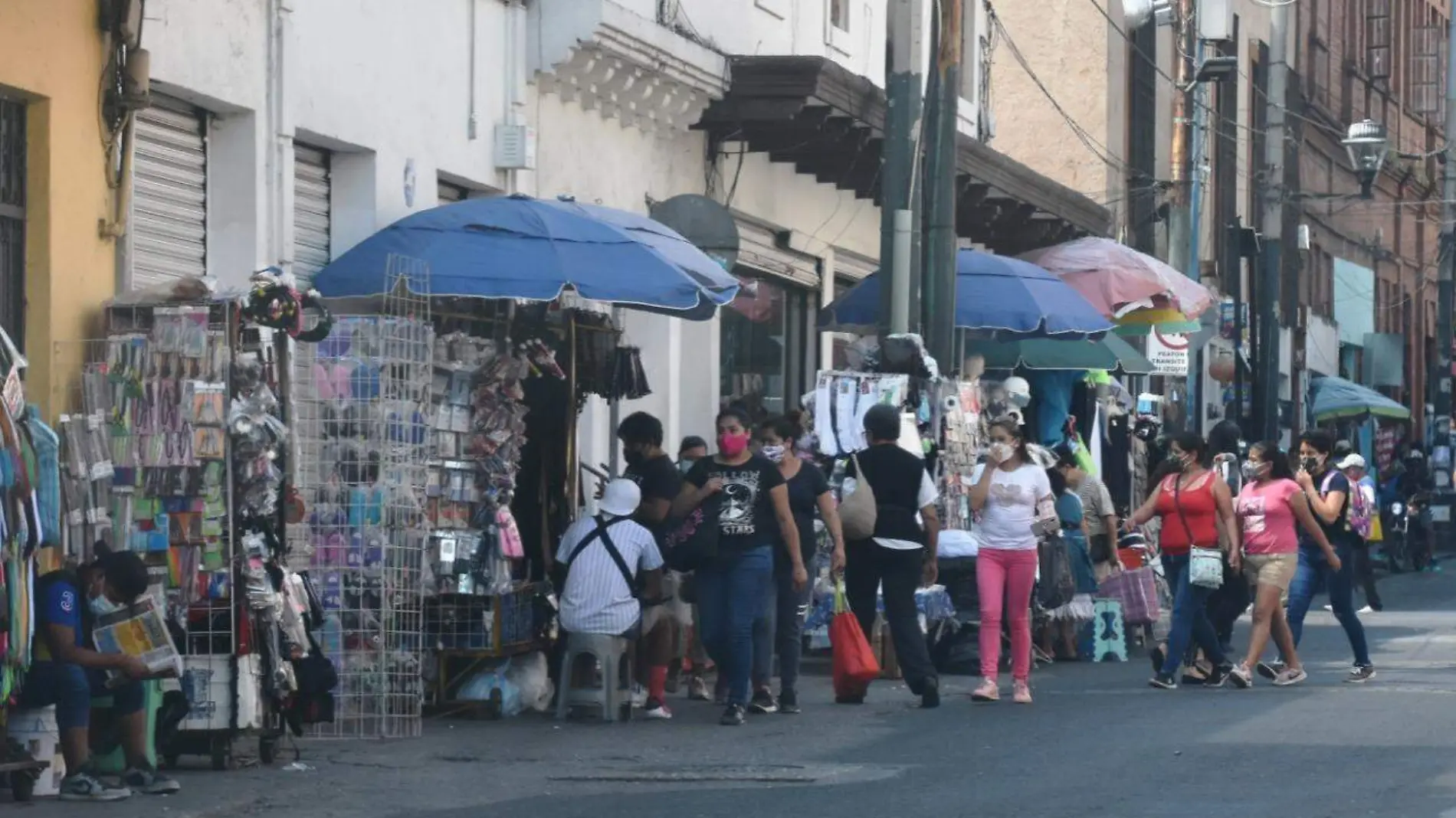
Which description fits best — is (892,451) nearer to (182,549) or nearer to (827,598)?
(827,598)

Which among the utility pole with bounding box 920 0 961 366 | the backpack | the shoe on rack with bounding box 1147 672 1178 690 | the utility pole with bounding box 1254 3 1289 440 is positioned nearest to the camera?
the shoe on rack with bounding box 1147 672 1178 690

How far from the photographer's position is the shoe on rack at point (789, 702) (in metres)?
14.6

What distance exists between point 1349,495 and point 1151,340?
9.16 metres

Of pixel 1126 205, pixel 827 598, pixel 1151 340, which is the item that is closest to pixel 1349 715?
pixel 827 598

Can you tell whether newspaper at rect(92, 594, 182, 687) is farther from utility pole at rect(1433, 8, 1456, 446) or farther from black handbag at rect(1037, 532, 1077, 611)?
utility pole at rect(1433, 8, 1456, 446)

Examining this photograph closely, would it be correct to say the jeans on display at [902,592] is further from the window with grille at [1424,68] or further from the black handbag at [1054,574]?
the window with grille at [1424,68]

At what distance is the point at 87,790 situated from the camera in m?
10.5

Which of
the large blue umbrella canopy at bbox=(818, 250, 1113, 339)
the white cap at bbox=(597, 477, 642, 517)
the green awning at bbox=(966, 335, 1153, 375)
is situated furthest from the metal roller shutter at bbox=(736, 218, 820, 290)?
the white cap at bbox=(597, 477, 642, 517)

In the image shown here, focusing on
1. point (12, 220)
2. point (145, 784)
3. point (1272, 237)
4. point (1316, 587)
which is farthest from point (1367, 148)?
point (145, 784)

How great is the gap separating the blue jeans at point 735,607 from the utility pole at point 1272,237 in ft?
58.0

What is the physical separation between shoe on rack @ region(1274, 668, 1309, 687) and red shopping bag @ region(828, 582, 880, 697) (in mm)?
2804

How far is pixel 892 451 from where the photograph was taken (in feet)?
48.9

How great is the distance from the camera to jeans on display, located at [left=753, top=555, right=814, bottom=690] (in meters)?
14.3

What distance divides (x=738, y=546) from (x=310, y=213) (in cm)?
329
